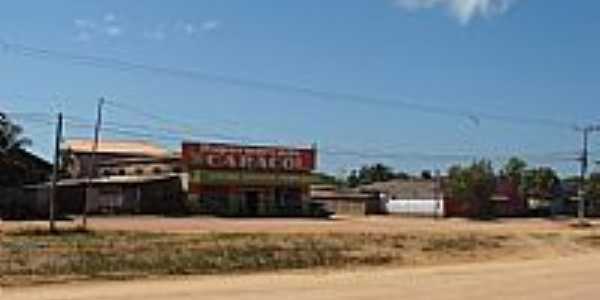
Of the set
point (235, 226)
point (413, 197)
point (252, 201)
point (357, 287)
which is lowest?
point (357, 287)

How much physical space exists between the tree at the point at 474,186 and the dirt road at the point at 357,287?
87504 millimetres

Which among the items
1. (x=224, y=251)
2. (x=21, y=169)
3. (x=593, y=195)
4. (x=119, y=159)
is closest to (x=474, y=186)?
(x=593, y=195)

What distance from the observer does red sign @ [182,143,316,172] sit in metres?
100

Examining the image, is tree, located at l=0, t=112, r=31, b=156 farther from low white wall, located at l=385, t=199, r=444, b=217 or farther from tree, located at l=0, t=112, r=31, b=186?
low white wall, located at l=385, t=199, r=444, b=217

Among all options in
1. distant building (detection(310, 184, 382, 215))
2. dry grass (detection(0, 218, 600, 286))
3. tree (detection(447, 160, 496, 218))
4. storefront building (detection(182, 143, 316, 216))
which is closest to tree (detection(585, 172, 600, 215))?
tree (detection(447, 160, 496, 218))

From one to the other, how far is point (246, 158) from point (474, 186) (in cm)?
3439

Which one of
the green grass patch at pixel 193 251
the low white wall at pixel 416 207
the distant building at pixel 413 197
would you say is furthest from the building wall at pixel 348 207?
the green grass patch at pixel 193 251

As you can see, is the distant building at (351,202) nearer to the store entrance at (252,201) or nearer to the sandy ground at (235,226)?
the store entrance at (252,201)

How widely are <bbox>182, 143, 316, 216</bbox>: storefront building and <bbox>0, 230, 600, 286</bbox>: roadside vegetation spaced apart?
41.0 metres

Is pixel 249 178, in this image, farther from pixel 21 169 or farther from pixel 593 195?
pixel 593 195

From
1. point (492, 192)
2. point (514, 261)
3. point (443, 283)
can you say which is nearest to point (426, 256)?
point (514, 261)

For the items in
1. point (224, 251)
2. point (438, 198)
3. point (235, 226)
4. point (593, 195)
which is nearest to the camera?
point (224, 251)

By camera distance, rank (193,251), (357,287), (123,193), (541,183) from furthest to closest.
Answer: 1. (541,183)
2. (123,193)
3. (193,251)
4. (357,287)

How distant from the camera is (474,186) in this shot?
12756cm
